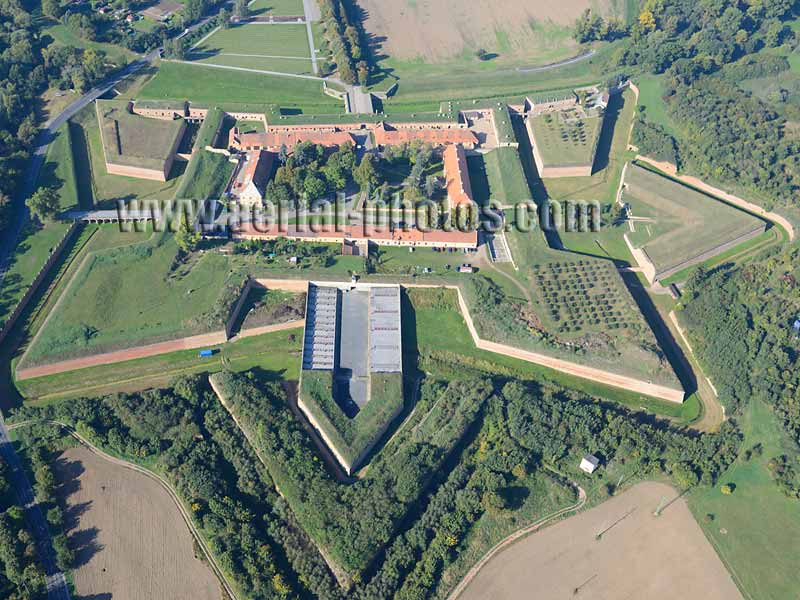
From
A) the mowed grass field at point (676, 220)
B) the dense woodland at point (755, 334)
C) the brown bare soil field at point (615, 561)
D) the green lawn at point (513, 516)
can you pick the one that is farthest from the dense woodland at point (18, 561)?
the mowed grass field at point (676, 220)

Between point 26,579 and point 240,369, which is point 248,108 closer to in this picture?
point 240,369

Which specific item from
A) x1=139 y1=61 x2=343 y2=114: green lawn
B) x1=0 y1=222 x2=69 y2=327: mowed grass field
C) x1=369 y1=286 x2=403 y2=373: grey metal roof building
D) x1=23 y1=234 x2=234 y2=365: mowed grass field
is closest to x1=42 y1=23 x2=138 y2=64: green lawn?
x1=139 y1=61 x2=343 y2=114: green lawn

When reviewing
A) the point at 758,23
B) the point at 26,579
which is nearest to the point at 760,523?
the point at 26,579

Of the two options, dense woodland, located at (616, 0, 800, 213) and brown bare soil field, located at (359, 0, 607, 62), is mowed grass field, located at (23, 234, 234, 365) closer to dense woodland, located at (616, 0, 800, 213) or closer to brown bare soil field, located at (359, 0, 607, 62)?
brown bare soil field, located at (359, 0, 607, 62)

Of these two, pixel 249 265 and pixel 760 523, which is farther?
pixel 249 265

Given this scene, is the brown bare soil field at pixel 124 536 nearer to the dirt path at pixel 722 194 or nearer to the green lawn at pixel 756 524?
the green lawn at pixel 756 524

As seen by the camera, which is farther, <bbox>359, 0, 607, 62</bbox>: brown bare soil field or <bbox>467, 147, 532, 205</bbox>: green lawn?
<bbox>359, 0, 607, 62</bbox>: brown bare soil field

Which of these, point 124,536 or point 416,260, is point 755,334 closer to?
point 416,260
